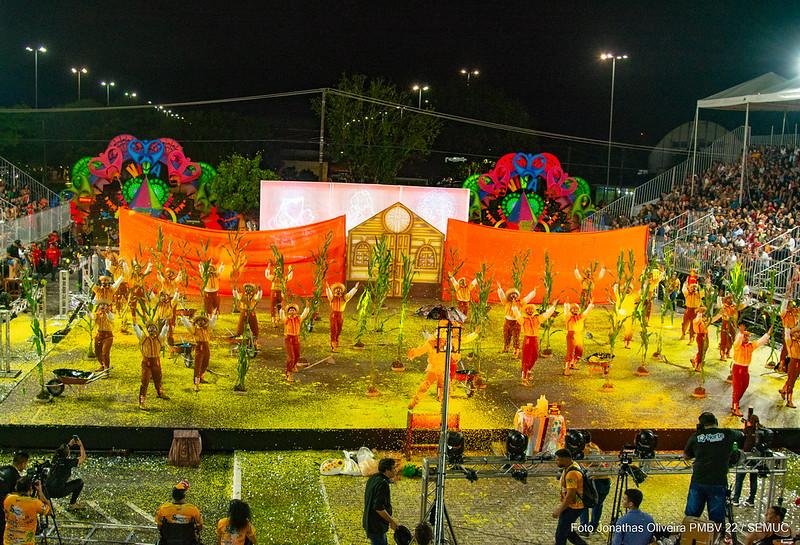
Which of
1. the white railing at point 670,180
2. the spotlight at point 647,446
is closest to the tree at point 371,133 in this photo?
the white railing at point 670,180

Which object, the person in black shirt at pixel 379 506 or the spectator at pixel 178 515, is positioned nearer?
the spectator at pixel 178 515

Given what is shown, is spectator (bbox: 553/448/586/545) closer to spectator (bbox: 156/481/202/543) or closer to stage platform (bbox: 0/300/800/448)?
spectator (bbox: 156/481/202/543)

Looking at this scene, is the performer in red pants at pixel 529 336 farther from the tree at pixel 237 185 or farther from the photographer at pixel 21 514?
the tree at pixel 237 185

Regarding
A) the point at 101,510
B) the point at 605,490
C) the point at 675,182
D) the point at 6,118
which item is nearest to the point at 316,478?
the point at 101,510

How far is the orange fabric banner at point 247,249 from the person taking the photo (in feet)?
57.7

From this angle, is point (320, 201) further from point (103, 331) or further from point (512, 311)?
point (103, 331)

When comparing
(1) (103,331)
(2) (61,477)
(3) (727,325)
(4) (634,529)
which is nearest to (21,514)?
(2) (61,477)

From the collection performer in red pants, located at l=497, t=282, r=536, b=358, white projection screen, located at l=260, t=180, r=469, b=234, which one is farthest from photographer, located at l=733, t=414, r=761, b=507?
white projection screen, located at l=260, t=180, r=469, b=234

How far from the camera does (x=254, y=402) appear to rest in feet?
37.5

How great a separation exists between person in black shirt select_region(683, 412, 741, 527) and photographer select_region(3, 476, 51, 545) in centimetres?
562

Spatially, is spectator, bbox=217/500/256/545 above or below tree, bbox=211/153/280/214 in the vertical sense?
below

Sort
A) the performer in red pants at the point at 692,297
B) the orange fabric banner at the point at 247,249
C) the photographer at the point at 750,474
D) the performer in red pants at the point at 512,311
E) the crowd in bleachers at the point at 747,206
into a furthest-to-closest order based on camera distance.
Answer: the crowd in bleachers at the point at 747,206 < the orange fabric banner at the point at 247,249 < the performer in red pants at the point at 692,297 < the performer in red pants at the point at 512,311 < the photographer at the point at 750,474

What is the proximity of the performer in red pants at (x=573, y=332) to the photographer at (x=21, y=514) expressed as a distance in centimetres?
871

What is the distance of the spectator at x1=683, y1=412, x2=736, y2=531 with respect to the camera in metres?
7.60
